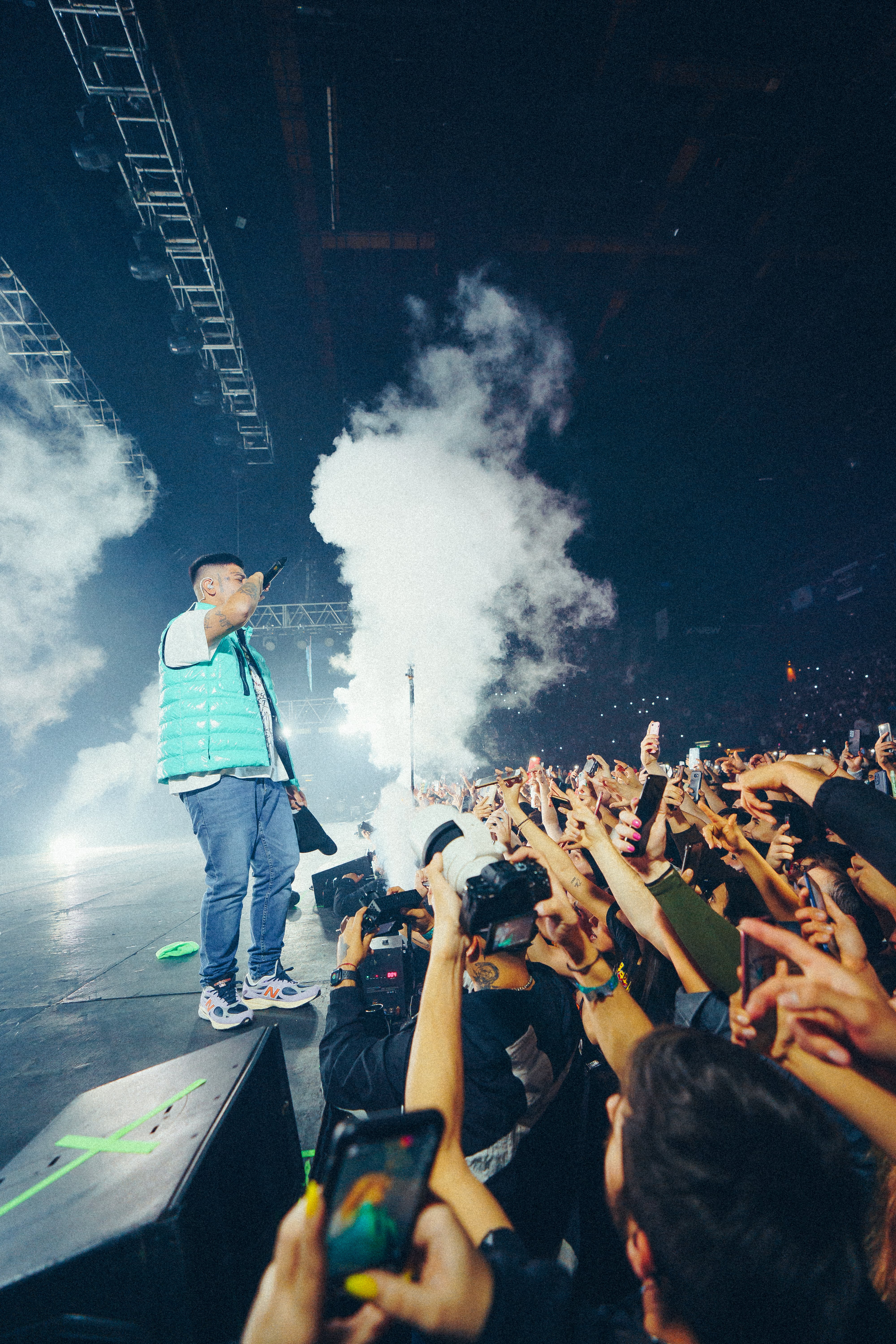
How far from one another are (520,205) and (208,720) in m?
9.38

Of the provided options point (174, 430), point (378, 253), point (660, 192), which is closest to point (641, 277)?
point (660, 192)

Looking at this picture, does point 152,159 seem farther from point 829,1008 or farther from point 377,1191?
point 829,1008

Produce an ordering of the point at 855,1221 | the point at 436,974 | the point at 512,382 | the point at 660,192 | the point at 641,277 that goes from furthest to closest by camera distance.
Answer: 1. the point at 512,382
2. the point at 641,277
3. the point at 660,192
4. the point at 436,974
5. the point at 855,1221

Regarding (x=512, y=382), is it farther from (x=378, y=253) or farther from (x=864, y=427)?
(x=864, y=427)

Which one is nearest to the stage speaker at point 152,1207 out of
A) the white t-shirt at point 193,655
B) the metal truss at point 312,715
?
the white t-shirt at point 193,655

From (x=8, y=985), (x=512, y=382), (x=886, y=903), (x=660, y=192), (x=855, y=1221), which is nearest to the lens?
(x=855, y=1221)

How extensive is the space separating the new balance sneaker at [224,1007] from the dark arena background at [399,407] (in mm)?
171

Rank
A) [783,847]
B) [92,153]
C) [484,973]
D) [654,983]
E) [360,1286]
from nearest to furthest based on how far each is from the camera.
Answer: [360,1286] → [484,973] → [654,983] → [783,847] → [92,153]

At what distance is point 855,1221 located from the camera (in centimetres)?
69

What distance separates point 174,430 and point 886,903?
1334 centimetres

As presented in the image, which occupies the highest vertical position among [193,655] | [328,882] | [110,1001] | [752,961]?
[193,655]

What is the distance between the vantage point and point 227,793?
2.56 metres

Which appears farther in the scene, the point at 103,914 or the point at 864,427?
the point at 864,427

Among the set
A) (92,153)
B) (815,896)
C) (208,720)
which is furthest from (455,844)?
(92,153)
